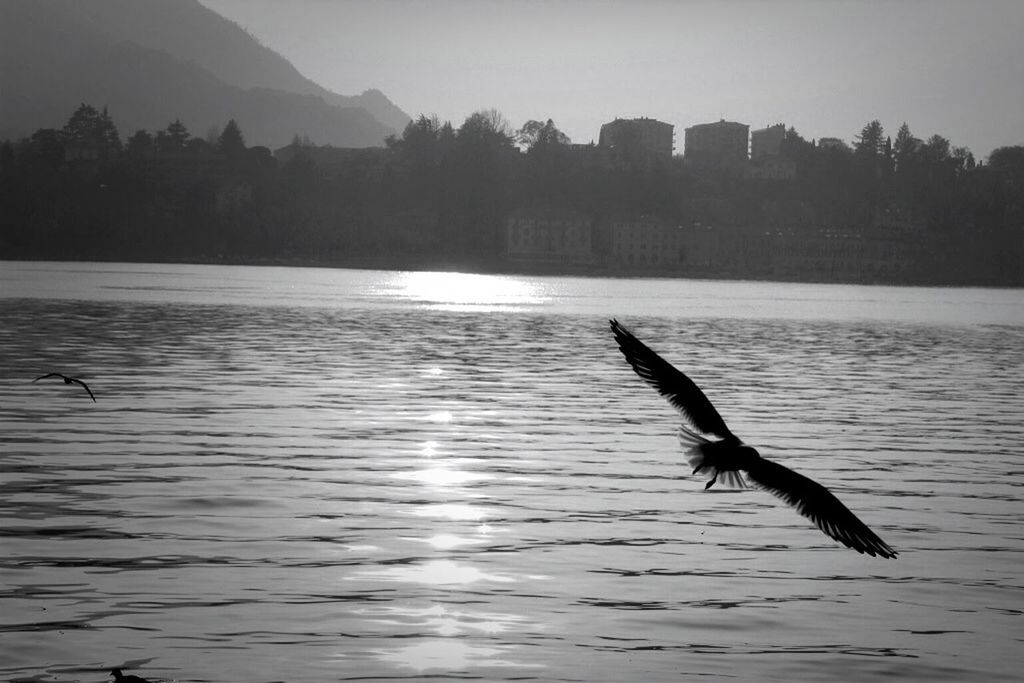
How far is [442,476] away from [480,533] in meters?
4.09

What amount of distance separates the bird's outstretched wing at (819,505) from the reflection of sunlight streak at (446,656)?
2781mm

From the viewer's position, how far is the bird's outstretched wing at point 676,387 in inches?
346

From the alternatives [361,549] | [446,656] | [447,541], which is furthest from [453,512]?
[446,656]

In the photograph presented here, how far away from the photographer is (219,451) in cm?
2141

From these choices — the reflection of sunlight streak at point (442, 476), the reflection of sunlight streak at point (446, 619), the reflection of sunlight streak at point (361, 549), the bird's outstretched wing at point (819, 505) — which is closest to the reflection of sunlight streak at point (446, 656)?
the reflection of sunlight streak at point (446, 619)

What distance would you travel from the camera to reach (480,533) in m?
15.5

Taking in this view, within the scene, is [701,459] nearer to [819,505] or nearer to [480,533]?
[819,505]

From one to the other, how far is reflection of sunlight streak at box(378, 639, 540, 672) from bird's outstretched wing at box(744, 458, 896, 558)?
2781mm

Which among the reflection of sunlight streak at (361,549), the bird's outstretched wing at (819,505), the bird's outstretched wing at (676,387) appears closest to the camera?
the bird's outstretched wing at (819,505)

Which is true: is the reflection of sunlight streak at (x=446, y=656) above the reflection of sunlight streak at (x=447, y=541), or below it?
below

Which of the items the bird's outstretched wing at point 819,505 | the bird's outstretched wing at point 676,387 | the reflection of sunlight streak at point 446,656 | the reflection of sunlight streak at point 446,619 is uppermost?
the bird's outstretched wing at point 676,387

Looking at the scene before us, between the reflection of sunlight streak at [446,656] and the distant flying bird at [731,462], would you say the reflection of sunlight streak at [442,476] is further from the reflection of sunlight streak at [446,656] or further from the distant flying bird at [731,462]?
the distant flying bird at [731,462]

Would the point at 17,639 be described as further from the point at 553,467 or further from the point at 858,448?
the point at 858,448

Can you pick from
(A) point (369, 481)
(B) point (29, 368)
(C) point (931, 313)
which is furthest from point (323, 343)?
(C) point (931, 313)
